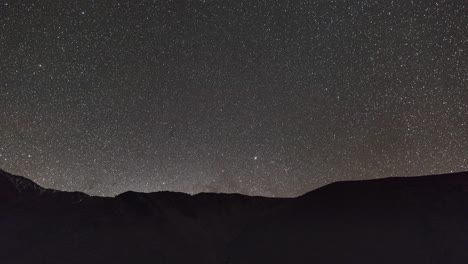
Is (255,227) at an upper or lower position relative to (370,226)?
upper

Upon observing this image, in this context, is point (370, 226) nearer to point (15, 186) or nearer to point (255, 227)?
point (255, 227)

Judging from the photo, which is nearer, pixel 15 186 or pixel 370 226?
pixel 370 226

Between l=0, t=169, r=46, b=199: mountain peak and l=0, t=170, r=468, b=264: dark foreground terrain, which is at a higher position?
l=0, t=169, r=46, b=199: mountain peak

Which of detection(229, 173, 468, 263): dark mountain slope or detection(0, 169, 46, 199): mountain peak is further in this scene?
detection(0, 169, 46, 199): mountain peak

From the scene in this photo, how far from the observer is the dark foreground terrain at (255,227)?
13836 millimetres

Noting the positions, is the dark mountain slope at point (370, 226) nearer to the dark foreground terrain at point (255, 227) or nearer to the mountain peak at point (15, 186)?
the dark foreground terrain at point (255, 227)

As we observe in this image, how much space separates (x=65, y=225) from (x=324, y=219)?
27.4 ft

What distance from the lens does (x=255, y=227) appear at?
1784 centimetres

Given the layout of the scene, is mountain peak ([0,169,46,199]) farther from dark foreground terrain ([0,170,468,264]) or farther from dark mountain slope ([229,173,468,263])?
dark mountain slope ([229,173,468,263])

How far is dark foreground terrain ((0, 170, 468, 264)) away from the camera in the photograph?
13.8 meters

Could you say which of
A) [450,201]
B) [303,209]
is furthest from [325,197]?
[450,201]

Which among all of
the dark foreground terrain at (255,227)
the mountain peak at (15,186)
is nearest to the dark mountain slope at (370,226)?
the dark foreground terrain at (255,227)

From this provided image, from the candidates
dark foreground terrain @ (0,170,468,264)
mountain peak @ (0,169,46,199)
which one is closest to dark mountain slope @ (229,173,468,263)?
dark foreground terrain @ (0,170,468,264)

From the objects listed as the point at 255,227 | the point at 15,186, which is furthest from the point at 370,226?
the point at 15,186
